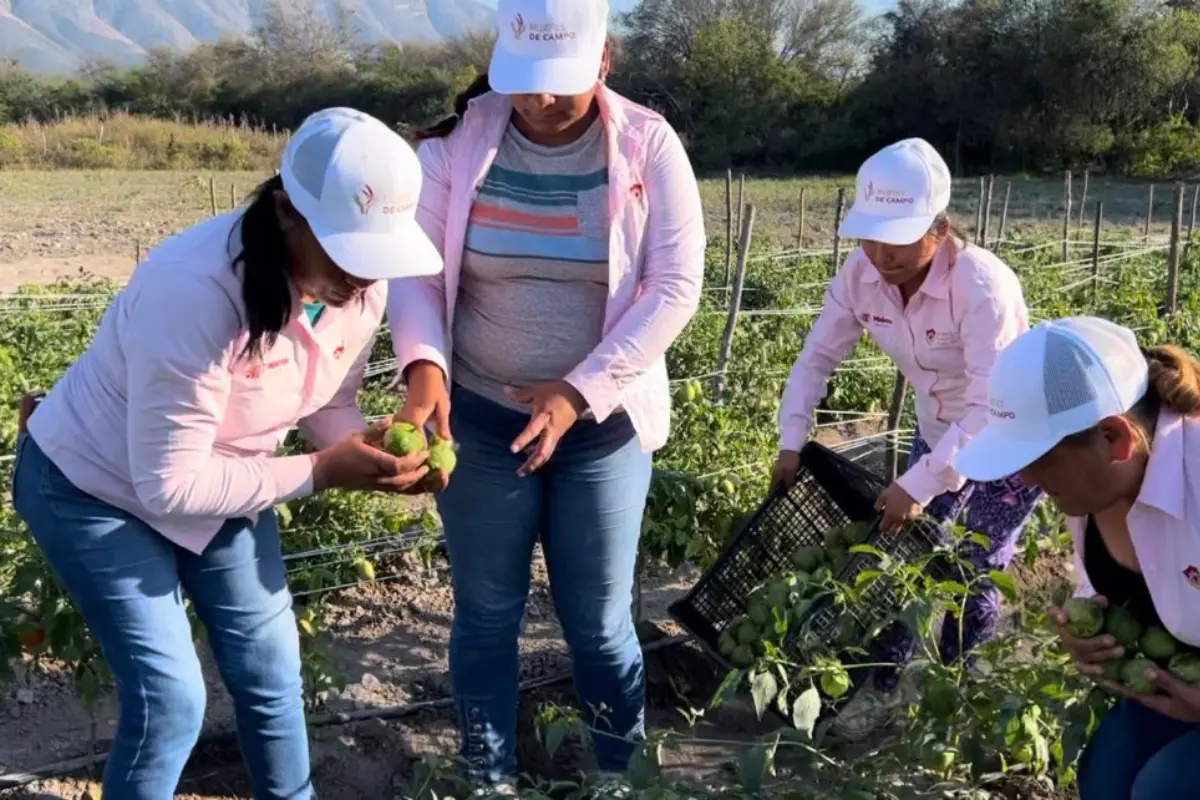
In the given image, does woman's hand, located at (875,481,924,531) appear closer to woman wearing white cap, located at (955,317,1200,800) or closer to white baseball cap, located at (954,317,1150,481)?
woman wearing white cap, located at (955,317,1200,800)

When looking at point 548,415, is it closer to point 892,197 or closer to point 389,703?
point 892,197

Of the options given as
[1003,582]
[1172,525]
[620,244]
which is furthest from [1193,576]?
[620,244]

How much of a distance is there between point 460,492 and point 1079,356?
1.17 m

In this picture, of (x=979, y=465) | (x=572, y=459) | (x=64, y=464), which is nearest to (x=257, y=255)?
(x=64, y=464)

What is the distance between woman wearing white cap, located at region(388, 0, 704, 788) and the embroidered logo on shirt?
92 centimetres

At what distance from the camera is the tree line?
2678 centimetres

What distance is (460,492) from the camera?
229cm

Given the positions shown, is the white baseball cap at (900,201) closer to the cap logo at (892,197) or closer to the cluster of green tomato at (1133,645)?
the cap logo at (892,197)

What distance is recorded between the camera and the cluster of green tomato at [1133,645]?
69.9 inches

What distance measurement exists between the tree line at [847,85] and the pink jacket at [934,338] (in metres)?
19.6

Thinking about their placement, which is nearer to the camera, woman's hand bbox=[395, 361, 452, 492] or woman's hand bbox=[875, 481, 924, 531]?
woman's hand bbox=[395, 361, 452, 492]

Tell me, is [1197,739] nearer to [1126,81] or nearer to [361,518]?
[361,518]

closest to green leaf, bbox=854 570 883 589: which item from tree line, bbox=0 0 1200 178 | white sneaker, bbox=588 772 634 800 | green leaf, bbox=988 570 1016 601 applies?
green leaf, bbox=988 570 1016 601

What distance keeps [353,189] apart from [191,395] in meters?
0.40
